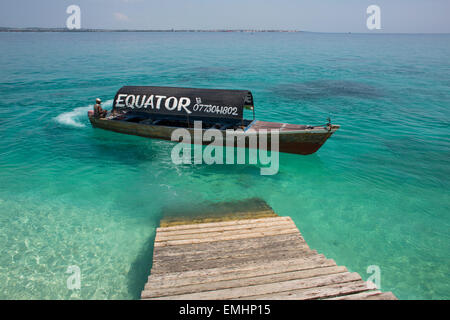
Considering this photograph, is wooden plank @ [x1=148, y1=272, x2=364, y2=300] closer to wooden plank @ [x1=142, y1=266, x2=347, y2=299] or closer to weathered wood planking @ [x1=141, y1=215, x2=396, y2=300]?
weathered wood planking @ [x1=141, y1=215, x2=396, y2=300]

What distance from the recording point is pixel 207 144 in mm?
19016

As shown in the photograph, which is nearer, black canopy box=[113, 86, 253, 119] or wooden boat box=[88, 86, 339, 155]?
wooden boat box=[88, 86, 339, 155]

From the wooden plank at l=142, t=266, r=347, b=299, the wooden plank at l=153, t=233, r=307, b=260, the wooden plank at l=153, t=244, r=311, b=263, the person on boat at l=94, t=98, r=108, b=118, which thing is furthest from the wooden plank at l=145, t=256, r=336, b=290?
the person on boat at l=94, t=98, r=108, b=118

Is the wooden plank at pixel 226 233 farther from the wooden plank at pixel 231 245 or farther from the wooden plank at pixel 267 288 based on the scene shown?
the wooden plank at pixel 267 288

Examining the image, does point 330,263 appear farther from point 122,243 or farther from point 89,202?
point 89,202

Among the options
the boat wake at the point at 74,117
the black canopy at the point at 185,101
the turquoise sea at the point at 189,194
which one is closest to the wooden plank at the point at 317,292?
the turquoise sea at the point at 189,194

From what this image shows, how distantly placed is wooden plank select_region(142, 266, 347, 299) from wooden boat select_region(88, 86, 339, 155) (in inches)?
440

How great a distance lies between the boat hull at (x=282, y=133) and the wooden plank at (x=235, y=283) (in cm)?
1105

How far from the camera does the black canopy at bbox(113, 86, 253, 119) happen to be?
693 inches

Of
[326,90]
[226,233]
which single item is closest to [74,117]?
[226,233]

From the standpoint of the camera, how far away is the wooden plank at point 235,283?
6.21 meters

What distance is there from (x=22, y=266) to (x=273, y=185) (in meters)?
12.2

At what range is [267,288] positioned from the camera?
5.95 meters
